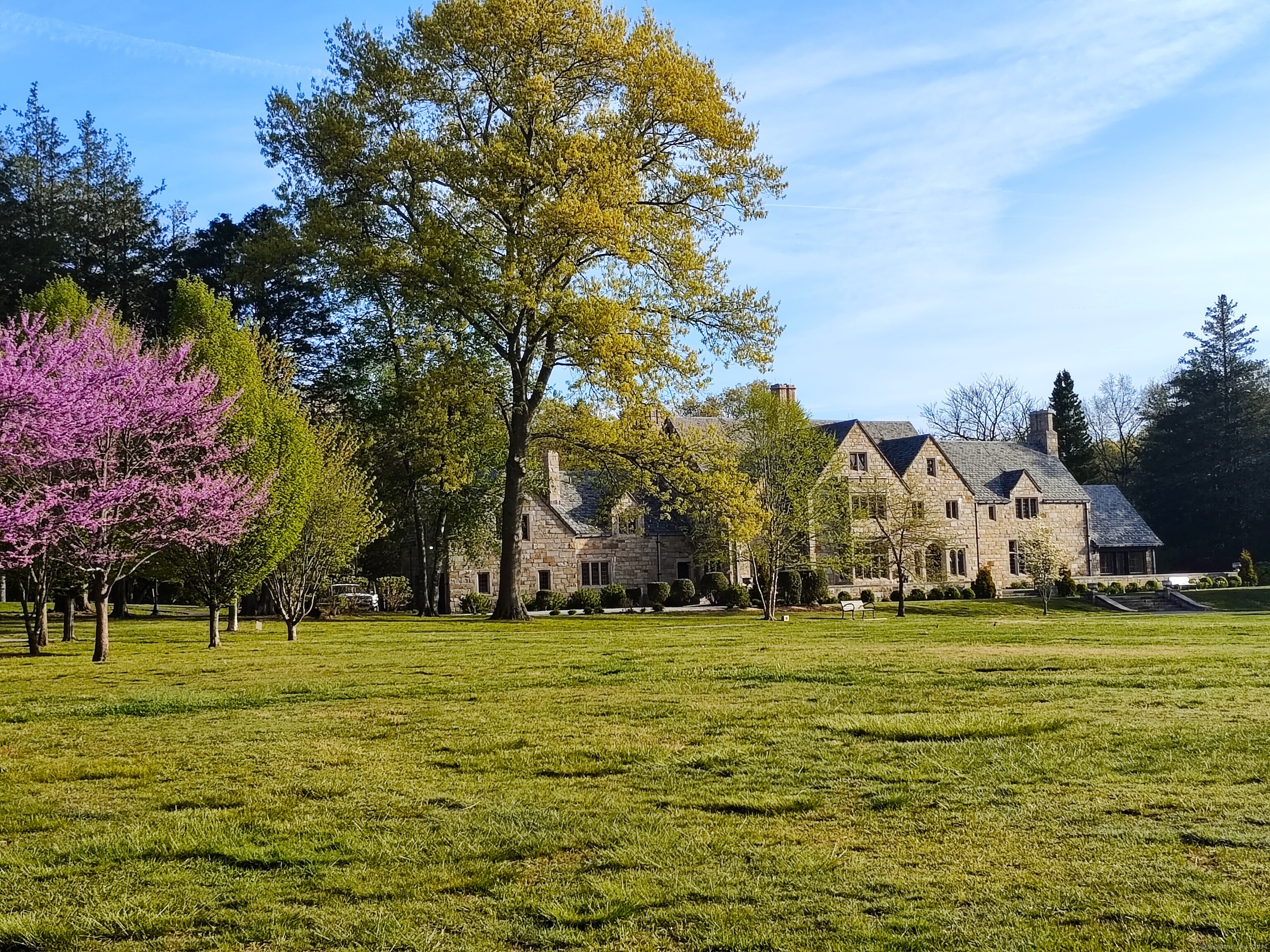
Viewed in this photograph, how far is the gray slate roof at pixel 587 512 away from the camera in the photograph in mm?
53312

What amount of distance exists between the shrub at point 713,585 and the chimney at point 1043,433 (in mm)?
28721

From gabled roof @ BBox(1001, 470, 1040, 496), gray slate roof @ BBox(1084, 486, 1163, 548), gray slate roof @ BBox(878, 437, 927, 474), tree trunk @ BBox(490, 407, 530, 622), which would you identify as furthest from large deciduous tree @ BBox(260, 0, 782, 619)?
gray slate roof @ BBox(1084, 486, 1163, 548)

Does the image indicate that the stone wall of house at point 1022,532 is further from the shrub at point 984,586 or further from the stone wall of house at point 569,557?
the stone wall of house at point 569,557

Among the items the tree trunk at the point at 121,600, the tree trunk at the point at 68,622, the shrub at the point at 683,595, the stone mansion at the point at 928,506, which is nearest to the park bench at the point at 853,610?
the stone mansion at the point at 928,506

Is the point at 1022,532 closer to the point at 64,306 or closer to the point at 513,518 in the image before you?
the point at 513,518

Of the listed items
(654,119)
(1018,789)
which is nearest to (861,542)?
(654,119)

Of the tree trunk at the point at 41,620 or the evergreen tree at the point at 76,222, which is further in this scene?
the evergreen tree at the point at 76,222

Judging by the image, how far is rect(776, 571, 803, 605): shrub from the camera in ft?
163

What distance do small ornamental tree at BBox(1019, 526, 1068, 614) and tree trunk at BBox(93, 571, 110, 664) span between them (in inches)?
1381

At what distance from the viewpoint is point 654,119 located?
107 feet

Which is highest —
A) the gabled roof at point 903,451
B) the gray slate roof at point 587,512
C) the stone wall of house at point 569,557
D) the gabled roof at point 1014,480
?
the gabled roof at point 903,451

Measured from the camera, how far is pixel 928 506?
58219 mm

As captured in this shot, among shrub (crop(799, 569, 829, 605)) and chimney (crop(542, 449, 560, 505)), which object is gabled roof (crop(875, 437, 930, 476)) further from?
chimney (crop(542, 449, 560, 505))

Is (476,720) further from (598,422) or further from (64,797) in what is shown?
(598,422)
